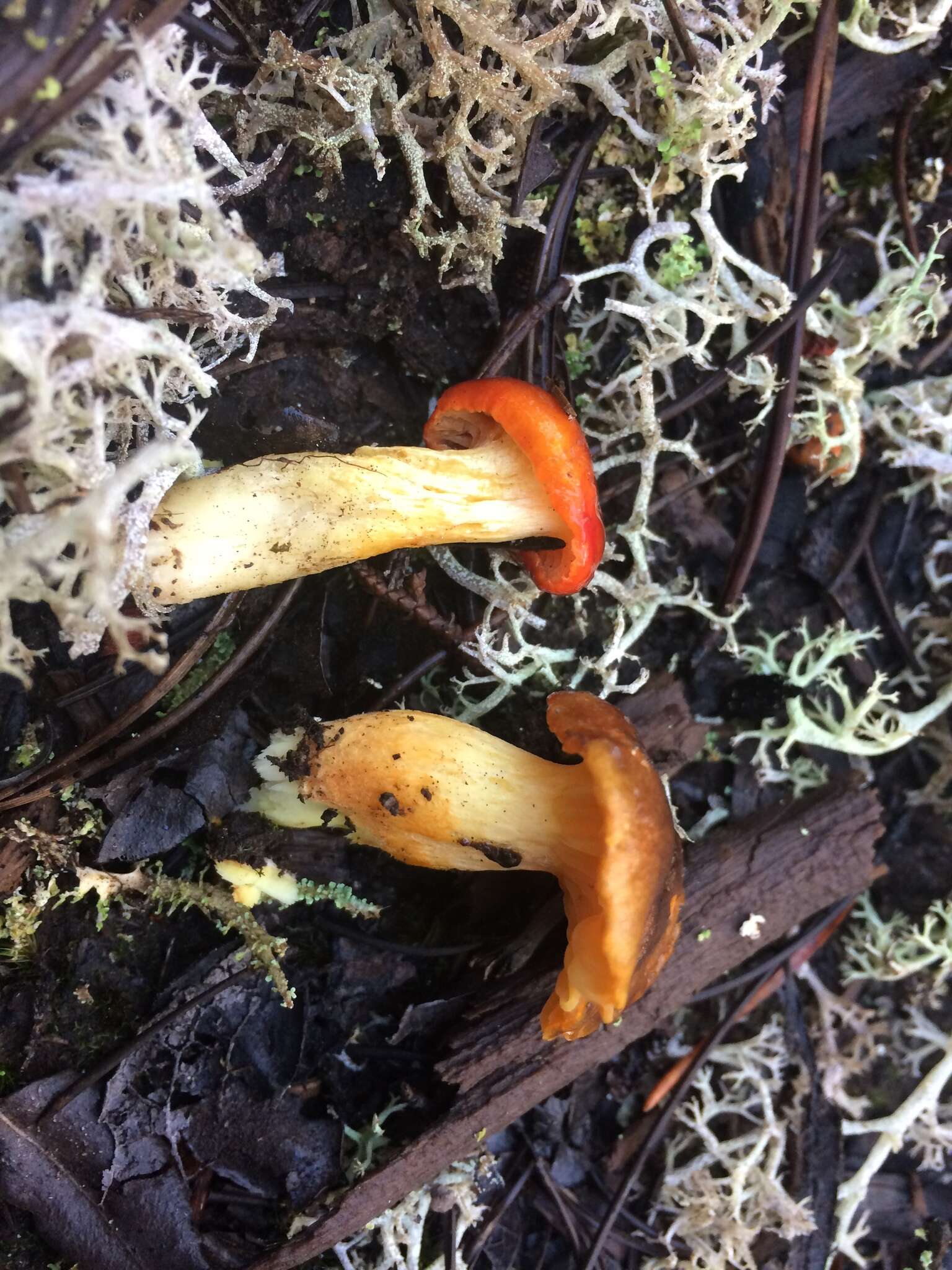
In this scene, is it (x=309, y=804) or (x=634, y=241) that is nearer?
(x=309, y=804)

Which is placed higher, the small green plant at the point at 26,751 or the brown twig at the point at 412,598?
the brown twig at the point at 412,598

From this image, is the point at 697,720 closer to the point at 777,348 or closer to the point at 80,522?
the point at 777,348

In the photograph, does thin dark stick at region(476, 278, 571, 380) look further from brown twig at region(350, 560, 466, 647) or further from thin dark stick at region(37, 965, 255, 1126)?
thin dark stick at region(37, 965, 255, 1126)

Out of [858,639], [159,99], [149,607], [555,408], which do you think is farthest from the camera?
[858,639]

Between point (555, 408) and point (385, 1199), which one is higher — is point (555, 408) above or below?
above

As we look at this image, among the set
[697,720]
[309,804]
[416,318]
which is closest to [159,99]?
[416,318]

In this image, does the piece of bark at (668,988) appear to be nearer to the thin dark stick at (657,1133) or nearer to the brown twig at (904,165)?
the thin dark stick at (657,1133)

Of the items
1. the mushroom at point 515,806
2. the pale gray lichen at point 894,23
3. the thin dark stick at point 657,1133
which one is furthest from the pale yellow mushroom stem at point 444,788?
the pale gray lichen at point 894,23
